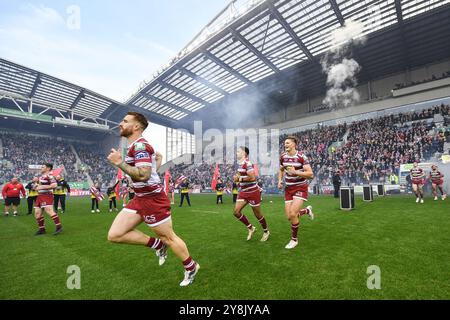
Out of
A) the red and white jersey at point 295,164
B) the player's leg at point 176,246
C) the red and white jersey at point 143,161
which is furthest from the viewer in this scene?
the red and white jersey at point 295,164

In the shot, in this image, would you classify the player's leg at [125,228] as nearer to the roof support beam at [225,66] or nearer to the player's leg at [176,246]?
the player's leg at [176,246]

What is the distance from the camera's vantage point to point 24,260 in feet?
16.2

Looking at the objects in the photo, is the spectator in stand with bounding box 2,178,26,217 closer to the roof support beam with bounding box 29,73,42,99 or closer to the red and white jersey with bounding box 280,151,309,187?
the red and white jersey with bounding box 280,151,309,187

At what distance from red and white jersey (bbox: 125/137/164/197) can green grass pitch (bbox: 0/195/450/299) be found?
1.31 m

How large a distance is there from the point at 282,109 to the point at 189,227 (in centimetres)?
3462

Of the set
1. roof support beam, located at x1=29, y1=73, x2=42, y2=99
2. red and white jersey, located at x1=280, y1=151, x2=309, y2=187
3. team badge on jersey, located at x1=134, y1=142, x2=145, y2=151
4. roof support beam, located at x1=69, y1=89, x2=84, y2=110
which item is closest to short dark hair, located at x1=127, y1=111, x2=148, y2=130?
team badge on jersey, located at x1=134, y1=142, x2=145, y2=151

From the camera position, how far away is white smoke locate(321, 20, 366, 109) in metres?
23.1

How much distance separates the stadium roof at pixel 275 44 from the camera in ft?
67.2

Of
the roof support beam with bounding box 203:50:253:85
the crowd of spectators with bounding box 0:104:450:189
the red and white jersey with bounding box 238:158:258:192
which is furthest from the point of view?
the roof support beam with bounding box 203:50:253:85

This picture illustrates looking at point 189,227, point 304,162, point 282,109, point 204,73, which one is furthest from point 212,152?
point 304,162

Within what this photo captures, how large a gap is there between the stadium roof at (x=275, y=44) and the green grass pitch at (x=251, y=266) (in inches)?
778

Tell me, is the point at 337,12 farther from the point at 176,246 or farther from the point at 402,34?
the point at 176,246

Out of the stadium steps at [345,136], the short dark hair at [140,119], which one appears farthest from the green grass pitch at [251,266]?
the stadium steps at [345,136]

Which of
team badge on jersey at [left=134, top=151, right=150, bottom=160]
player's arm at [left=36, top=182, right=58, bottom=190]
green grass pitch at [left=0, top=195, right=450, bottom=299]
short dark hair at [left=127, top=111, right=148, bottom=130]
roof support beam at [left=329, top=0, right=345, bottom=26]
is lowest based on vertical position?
green grass pitch at [left=0, top=195, right=450, bottom=299]
